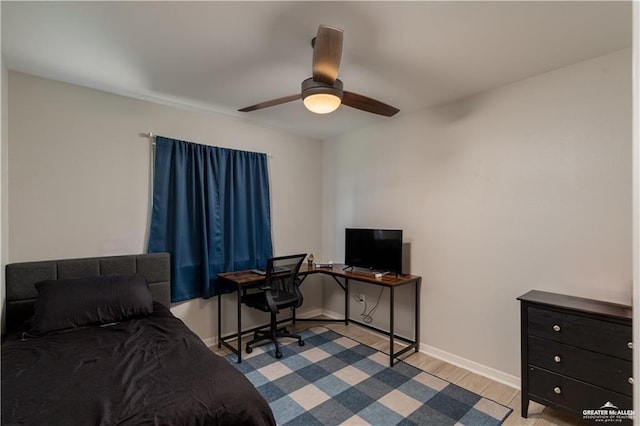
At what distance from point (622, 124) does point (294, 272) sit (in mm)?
2894

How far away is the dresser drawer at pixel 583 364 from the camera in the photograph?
177 cm

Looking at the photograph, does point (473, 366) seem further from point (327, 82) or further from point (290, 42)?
point (290, 42)

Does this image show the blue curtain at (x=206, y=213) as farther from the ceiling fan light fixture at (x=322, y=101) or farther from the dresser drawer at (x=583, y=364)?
the dresser drawer at (x=583, y=364)

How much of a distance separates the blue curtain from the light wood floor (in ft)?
2.97

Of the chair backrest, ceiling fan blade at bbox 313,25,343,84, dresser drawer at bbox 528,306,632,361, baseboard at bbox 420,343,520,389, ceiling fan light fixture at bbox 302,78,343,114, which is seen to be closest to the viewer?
ceiling fan blade at bbox 313,25,343,84

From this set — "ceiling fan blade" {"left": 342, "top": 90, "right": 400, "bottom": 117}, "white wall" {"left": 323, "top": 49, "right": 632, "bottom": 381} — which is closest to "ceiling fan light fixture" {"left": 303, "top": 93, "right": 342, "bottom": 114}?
"ceiling fan blade" {"left": 342, "top": 90, "right": 400, "bottom": 117}

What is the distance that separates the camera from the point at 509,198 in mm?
2549

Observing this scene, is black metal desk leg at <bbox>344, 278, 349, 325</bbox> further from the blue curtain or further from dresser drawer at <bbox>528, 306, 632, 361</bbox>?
dresser drawer at <bbox>528, 306, 632, 361</bbox>

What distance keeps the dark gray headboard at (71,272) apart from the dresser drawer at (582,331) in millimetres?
3056

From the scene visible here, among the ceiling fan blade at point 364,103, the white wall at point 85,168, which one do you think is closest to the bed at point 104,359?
the white wall at point 85,168

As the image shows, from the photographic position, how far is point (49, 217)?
2422 millimetres

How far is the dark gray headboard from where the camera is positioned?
222cm

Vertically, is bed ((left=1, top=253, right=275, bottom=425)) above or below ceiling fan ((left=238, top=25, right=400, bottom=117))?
below

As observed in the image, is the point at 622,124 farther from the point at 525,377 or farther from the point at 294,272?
the point at 294,272
